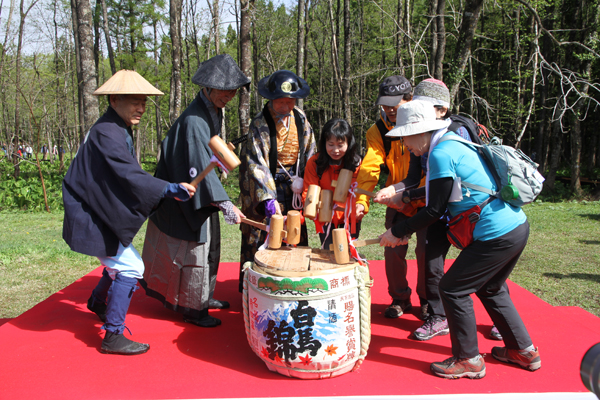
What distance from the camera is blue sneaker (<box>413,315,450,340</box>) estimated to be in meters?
3.07

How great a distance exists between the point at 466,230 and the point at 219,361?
5.57 ft

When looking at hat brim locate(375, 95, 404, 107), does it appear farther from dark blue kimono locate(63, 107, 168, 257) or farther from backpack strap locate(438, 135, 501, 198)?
dark blue kimono locate(63, 107, 168, 257)

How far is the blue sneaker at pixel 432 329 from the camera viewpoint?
10.1 ft

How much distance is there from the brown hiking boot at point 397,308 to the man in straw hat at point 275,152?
1102 mm

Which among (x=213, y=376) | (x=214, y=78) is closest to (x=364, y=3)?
(x=214, y=78)

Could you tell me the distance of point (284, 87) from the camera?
3238 millimetres

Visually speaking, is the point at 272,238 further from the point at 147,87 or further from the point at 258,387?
the point at 147,87

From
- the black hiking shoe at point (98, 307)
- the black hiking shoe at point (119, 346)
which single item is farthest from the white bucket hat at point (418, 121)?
the black hiking shoe at point (98, 307)

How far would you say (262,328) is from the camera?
2.49m

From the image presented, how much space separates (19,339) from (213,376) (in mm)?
1496

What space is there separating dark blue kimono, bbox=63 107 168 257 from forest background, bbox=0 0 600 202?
5856 mm

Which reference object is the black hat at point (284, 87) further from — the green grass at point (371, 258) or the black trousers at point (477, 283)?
the green grass at point (371, 258)

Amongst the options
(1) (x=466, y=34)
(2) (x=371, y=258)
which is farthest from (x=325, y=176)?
(1) (x=466, y=34)

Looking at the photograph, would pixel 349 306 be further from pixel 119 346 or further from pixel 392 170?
pixel 119 346
